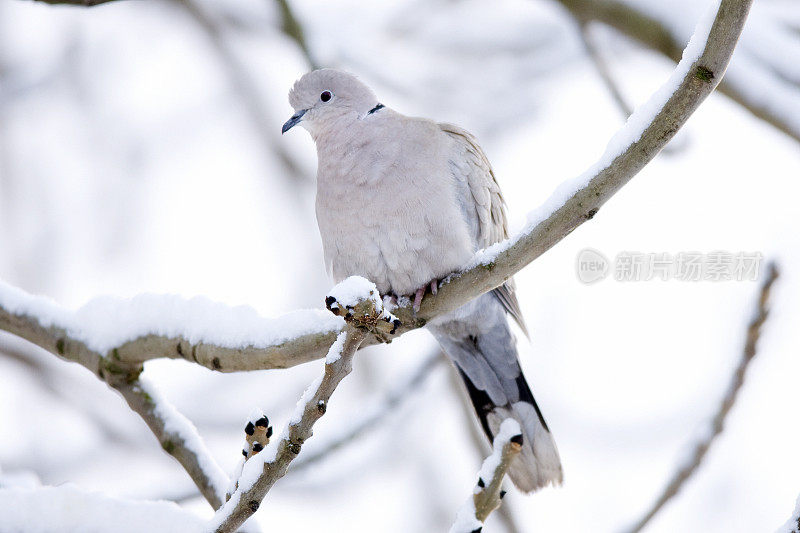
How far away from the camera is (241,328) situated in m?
2.30

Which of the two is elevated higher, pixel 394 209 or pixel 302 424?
pixel 394 209

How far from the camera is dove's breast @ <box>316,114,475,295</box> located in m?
2.87

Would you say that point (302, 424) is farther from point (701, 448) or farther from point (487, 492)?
point (701, 448)

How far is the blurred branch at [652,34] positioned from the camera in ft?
8.97

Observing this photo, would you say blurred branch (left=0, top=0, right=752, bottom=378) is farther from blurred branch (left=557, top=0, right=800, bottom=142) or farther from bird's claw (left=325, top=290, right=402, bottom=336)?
blurred branch (left=557, top=0, right=800, bottom=142)

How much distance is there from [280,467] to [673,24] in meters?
2.24

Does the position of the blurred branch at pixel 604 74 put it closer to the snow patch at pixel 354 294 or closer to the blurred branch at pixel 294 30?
the blurred branch at pixel 294 30

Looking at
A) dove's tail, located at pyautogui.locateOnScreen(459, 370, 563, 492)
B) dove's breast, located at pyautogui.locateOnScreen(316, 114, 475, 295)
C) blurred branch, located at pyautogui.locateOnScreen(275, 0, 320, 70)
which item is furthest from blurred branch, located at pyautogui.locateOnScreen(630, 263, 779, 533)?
blurred branch, located at pyautogui.locateOnScreen(275, 0, 320, 70)

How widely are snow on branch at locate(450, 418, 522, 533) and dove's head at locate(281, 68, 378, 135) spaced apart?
1808 millimetres

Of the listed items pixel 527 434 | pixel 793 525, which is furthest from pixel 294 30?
pixel 793 525

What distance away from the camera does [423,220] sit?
9.54 ft

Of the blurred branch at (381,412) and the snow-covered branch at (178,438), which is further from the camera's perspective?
the blurred branch at (381,412)

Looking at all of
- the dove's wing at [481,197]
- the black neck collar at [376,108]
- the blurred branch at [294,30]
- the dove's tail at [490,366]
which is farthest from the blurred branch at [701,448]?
the blurred branch at [294,30]

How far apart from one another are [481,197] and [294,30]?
120 centimetres
